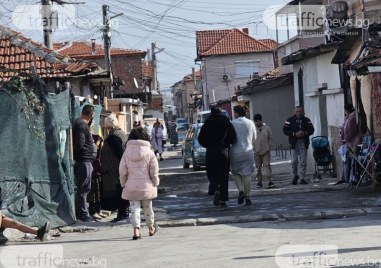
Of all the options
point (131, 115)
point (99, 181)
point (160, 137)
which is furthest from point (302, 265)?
point (131, 115)

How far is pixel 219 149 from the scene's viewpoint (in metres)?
15.9

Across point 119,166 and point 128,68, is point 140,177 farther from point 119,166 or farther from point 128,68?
point 128,68

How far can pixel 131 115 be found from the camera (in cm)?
4225

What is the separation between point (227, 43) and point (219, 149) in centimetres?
5642

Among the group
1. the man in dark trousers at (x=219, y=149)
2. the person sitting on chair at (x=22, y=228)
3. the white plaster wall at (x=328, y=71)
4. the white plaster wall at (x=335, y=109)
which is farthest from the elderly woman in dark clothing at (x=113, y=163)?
the white plaster wall at (x=328, y=71)

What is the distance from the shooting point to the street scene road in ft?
32.5

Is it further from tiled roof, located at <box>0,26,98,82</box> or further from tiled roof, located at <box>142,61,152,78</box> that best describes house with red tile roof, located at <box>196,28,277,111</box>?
tiled roof, located at <box>0,26,98,82</box>

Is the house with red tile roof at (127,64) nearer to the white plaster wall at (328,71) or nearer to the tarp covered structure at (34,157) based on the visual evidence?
the white plaster wall at (328,71)

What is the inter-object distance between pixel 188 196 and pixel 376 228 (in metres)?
7.99

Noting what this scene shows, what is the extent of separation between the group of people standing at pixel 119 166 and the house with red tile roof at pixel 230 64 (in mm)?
54681

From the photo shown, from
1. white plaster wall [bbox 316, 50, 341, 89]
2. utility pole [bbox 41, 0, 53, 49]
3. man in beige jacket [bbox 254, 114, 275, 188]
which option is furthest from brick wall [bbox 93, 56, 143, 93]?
Result: man in beige jacket [bbox 254, 114, 275, 188]

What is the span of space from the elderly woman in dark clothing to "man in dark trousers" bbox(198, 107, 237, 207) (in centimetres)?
180

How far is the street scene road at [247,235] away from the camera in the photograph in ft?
32.5

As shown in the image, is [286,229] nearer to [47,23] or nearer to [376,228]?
[376,228]
